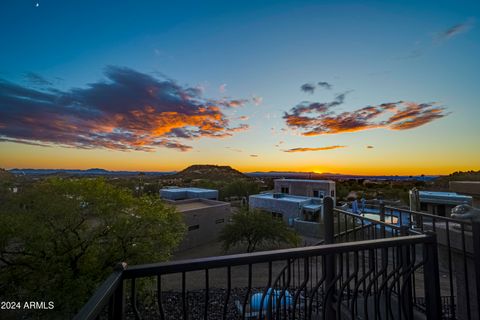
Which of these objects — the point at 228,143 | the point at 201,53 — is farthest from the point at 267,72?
the point at 228,143

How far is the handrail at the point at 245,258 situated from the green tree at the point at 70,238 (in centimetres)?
773

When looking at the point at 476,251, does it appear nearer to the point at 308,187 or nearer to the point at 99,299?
the point at 99,299

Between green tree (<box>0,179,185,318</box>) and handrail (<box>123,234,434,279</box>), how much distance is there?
25.4 feet

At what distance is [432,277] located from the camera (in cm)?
178

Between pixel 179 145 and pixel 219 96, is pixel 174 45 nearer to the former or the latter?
pixel 219 96

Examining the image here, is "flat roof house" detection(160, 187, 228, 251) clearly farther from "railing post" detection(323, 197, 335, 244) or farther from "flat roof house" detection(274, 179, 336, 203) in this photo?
"railing post" detection(323, 197, 335, 244)

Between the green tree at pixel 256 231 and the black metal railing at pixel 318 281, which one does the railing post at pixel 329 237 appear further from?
the green tree at pixel 256 231

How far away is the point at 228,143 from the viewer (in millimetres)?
17578

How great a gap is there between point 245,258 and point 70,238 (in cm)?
907

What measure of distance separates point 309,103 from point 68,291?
1221cm

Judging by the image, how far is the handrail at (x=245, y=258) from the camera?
1.15 metres

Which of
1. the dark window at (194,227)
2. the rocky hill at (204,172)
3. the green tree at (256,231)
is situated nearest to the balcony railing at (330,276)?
the green tree at (256,231)

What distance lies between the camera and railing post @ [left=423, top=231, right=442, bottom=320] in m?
1.73

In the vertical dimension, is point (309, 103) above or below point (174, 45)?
below
